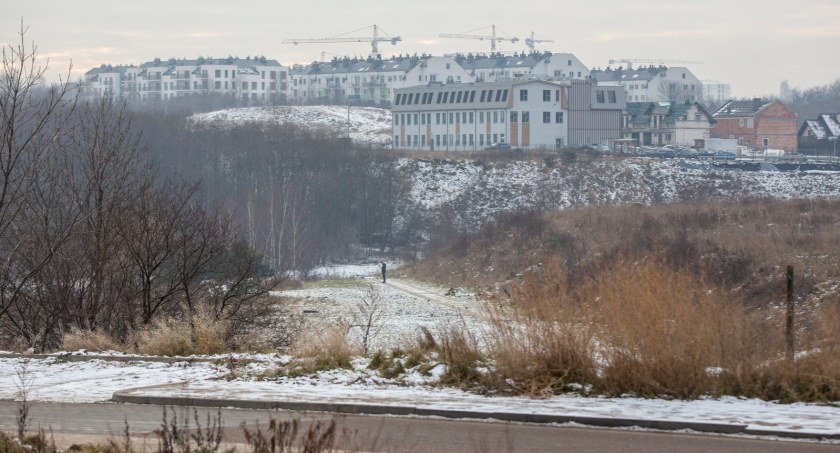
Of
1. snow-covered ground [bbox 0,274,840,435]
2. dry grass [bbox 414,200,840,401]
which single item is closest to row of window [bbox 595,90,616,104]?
dry grass [bbox 414,200,840,401]

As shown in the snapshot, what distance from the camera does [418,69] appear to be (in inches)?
6299

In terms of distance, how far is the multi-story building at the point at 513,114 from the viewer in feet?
370

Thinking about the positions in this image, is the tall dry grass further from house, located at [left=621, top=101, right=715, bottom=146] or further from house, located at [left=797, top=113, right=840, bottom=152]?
house, located at [left=797, top=113, right=840, bottom=152]

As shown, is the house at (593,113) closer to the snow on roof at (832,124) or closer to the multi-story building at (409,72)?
the multi-story building at (409,72)

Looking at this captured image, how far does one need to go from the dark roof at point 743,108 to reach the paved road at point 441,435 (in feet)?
398

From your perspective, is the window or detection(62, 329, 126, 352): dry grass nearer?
detection(62, 329, 126, 352): dry grass

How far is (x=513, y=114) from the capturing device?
11281 centimetres

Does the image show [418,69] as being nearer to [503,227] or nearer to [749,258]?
[503,227]

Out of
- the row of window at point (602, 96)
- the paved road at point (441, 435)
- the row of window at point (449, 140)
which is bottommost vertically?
the paved road at point (441, 435)

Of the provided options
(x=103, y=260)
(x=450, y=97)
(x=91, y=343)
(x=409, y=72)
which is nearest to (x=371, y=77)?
(x=409, y=72)

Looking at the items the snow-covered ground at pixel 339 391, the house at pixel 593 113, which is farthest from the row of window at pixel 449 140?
the snow-covered ground at pixel 339 391

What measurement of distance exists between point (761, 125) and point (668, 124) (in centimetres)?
1108

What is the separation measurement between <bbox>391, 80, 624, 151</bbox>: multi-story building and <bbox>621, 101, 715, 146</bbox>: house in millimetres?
6895

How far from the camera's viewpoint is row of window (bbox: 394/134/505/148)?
116 m
